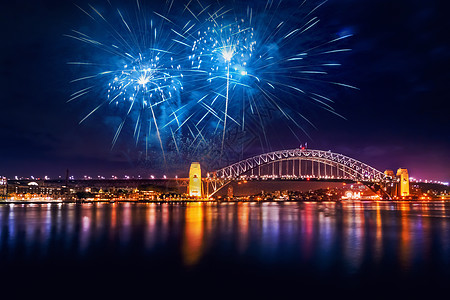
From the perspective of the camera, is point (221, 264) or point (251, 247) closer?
point (221, 264)

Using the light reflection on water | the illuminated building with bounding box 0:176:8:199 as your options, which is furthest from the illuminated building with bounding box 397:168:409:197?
the illuminated building with bounding box 0:176:8:199

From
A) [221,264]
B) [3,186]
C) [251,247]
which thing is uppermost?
[3,186]

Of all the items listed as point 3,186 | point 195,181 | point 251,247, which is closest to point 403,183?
point 195,181

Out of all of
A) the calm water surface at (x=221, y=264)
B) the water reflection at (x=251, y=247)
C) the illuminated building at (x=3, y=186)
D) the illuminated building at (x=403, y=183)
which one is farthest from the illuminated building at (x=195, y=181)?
the calm water surface at (x=221, y=264)

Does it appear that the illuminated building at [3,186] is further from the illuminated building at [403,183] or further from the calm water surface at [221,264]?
the illuminated building at [403,183]

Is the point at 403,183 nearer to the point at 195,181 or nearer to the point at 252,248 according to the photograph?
the point at 195,181

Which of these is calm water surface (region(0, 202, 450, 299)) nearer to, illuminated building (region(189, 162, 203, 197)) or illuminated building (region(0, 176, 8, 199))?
illuminated building (region(189, 162, 203, 197))

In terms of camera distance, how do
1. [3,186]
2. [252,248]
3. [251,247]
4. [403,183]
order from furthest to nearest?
[403,183] → [3,186] → [251,247] → [252,248]

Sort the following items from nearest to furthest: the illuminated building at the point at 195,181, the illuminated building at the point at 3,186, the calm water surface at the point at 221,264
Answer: the calm water surface at the point at 221,264 < the illuminated building at the point at 195,181 < the illuminated building at the point at 3,186
